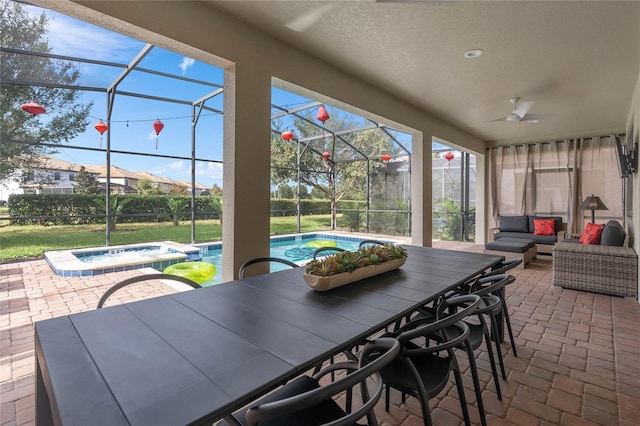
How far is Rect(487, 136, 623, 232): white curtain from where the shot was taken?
688 centimetres

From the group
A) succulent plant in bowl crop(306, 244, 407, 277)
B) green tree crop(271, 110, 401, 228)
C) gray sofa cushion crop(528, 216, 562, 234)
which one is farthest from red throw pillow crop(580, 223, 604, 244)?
green tree crop(271, 110, 401, 228)

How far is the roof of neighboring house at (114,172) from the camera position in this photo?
26.1ft

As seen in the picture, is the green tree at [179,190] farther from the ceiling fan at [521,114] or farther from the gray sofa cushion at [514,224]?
the gray sofa cushion at [514,224]

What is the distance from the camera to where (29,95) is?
251 inches

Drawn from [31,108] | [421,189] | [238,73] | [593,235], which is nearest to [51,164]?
[31,108]

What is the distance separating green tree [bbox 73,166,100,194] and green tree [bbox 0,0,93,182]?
865 millimetres

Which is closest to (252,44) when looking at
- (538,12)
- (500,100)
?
(538,12)

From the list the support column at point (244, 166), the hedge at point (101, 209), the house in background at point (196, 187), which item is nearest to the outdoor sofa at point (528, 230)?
the hedge at point (101, 209)

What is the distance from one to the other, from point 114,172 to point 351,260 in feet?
28.7

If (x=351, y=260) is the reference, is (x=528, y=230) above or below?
below

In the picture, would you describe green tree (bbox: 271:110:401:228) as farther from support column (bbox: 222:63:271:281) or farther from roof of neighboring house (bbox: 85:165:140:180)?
support column (bbox: 222:63:271:281)

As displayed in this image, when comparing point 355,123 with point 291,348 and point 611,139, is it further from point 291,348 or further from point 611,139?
point 291,348

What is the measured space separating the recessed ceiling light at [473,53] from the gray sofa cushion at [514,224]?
16.8 ft

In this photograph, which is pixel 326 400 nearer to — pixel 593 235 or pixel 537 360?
pixel 537 360
